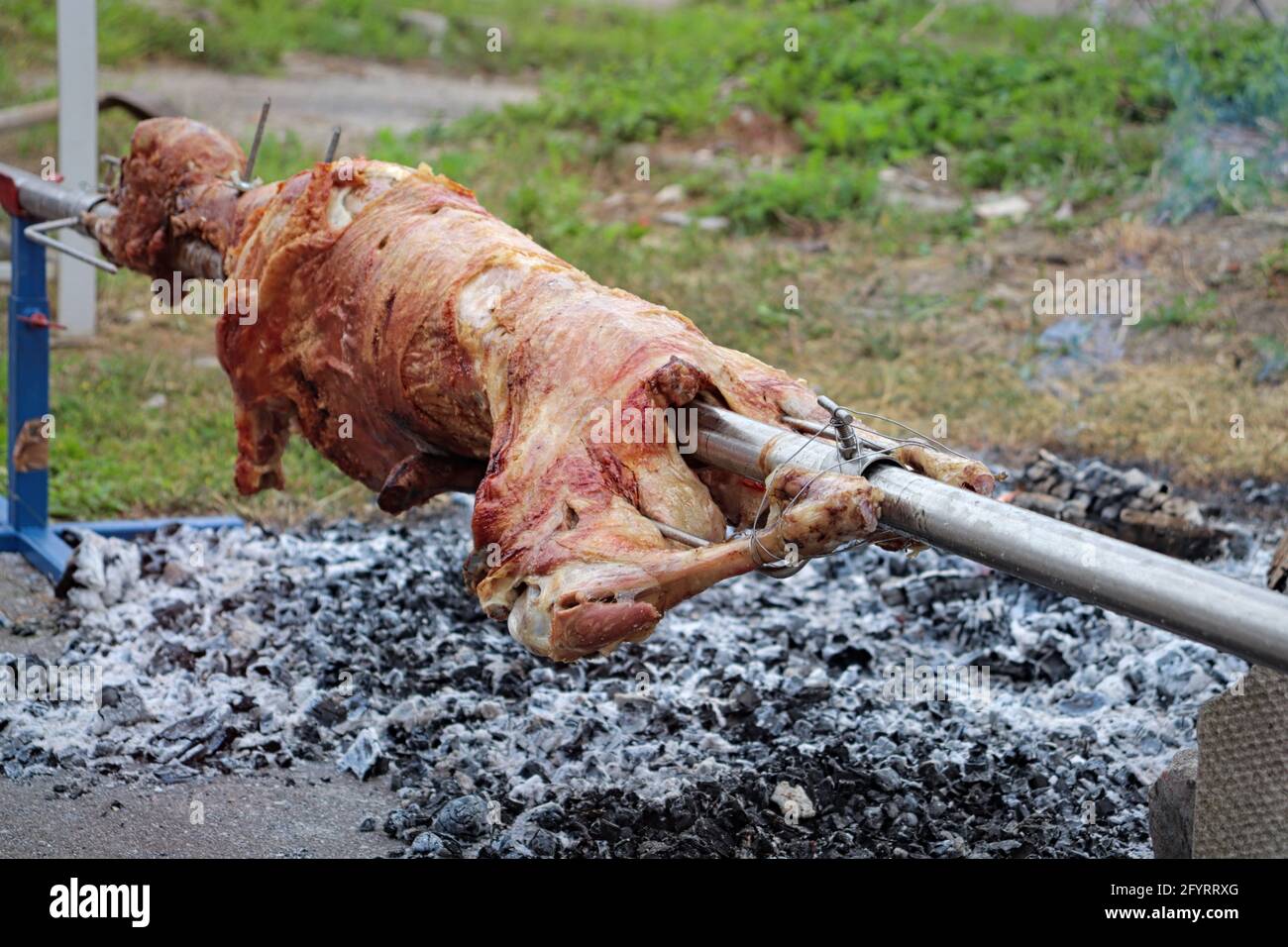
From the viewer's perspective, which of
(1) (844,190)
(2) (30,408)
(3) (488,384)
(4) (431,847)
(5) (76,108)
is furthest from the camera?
(1) (844,190)

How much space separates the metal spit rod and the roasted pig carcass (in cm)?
8

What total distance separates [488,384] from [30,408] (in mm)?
2546

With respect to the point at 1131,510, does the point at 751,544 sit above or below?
above

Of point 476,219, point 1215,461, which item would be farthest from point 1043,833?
point 1215,461

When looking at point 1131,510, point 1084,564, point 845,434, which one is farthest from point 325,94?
point 1084,564

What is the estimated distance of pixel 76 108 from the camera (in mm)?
6914

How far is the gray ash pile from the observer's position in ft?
10.9

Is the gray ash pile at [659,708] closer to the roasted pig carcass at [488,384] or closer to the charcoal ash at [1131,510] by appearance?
the charcoal ash at [1131,510]

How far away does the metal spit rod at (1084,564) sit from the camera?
1.87 m

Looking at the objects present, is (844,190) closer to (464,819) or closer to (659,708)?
(659,708)

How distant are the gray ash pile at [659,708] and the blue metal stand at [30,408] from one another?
0.29 m

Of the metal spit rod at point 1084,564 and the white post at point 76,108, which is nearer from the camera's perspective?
the metal spit rod at point 1084,564

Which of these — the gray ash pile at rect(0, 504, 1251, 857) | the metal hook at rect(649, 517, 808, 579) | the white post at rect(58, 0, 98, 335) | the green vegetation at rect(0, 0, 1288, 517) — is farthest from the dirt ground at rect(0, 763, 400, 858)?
the white post at rect(58, 0, 98, 335)

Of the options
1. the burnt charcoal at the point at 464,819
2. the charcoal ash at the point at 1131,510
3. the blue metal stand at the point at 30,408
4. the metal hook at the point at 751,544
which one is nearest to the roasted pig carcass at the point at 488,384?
the metal hook at the point at 751,544
